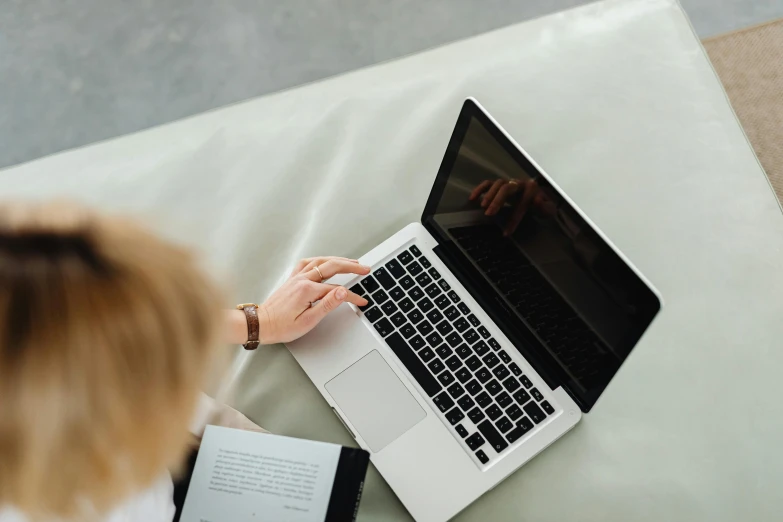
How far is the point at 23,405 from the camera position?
1.37ft

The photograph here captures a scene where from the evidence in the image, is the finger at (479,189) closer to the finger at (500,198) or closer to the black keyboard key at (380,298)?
the finger at (500,198)

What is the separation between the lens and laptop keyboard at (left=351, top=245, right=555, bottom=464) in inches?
28.6

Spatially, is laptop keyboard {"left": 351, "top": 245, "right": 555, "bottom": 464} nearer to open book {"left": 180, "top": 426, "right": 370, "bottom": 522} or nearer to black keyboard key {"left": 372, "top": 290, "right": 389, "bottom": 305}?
black keyboard key {"left": 372, "top": 290, "right": 389, "bottom": 305}

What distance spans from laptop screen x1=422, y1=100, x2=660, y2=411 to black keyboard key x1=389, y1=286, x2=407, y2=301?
71 mm

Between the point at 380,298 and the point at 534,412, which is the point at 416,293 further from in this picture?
the point at 534,412

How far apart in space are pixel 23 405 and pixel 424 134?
59 cm

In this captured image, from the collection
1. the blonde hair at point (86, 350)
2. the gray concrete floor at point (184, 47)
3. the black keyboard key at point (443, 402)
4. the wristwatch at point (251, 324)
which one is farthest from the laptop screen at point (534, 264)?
the gray concrete floor at point (184, 47)

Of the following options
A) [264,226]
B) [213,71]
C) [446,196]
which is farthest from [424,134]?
[213,71]

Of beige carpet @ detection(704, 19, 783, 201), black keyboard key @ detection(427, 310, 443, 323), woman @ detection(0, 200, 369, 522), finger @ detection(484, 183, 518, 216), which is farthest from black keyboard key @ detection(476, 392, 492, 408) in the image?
beige carpet @ detection(704, 19, 783, 201)

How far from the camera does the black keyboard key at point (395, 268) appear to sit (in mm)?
806

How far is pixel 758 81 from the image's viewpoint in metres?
1.42

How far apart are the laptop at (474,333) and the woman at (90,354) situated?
0.28m

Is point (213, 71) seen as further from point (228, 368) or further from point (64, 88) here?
point (228, 368)

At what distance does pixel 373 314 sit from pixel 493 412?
182 mm
